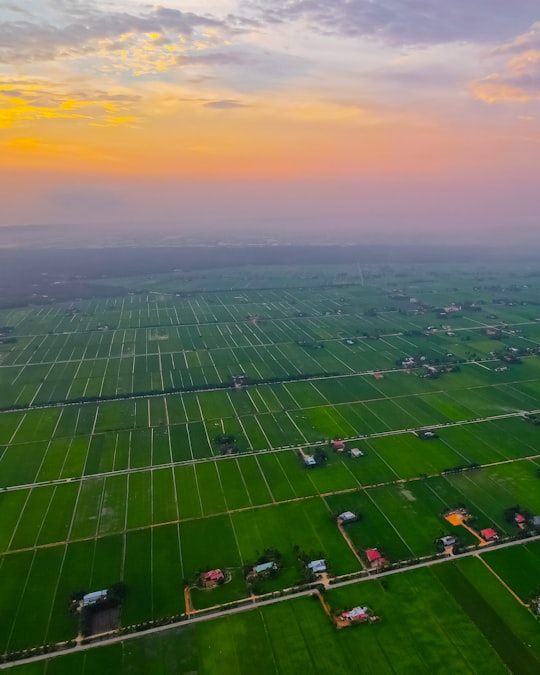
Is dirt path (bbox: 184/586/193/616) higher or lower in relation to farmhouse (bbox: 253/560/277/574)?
lower

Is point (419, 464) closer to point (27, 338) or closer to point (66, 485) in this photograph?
point (66, 485)

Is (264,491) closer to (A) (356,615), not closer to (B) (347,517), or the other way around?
(B) (347,517)

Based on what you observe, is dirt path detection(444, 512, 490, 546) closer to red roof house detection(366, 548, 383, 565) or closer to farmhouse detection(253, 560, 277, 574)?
red roof house detection(366, 548, 383, 565)

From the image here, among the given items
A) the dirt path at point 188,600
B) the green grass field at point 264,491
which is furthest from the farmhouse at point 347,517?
the dirt path at point 188,600

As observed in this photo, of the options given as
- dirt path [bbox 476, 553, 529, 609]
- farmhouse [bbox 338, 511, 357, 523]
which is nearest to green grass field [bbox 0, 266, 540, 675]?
dirt path [bbox 476, 553, 529, 609]

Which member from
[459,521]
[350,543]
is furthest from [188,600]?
[459,521]

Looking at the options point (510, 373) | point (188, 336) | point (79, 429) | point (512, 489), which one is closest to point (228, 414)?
point (79, 429)
